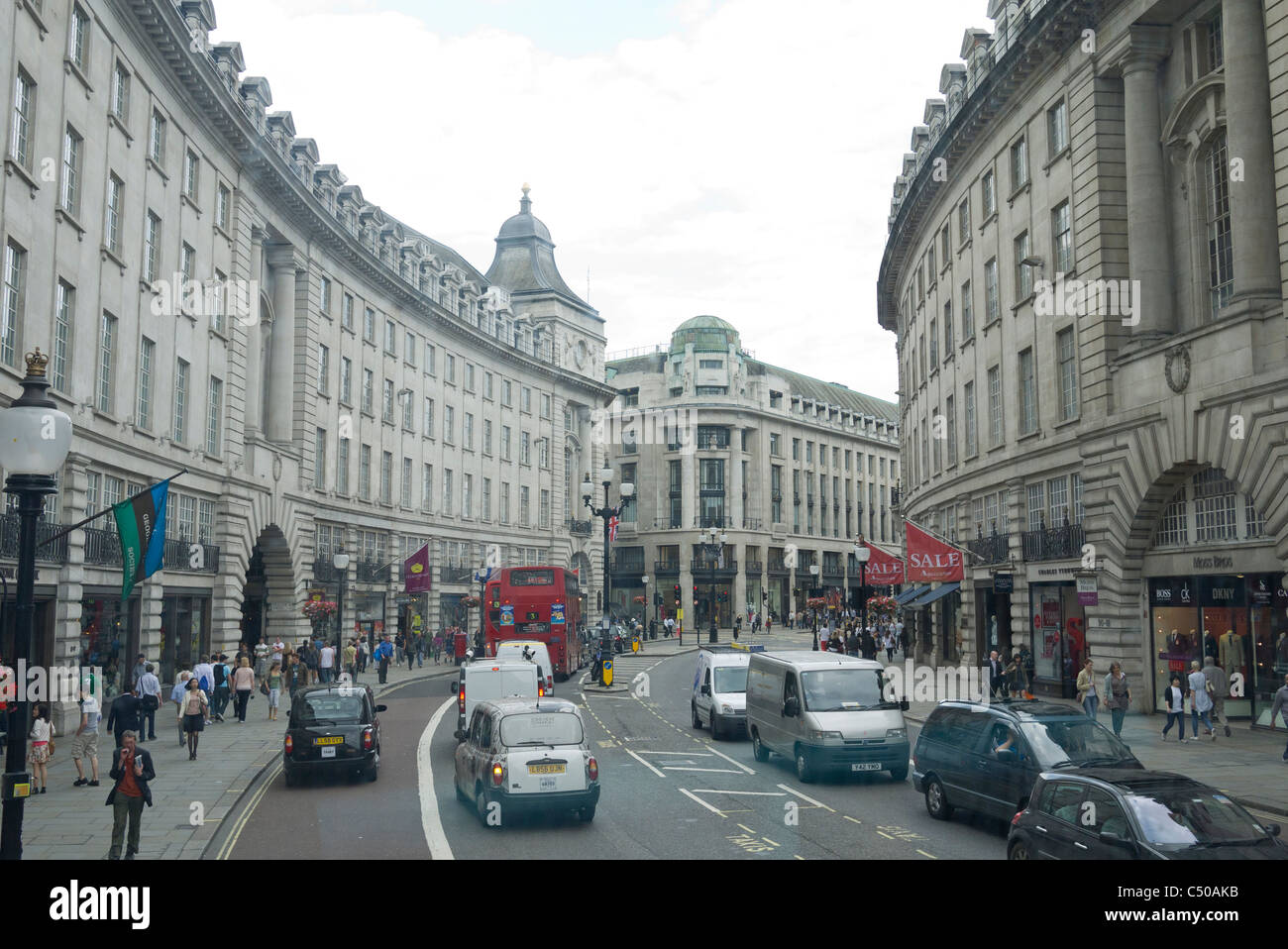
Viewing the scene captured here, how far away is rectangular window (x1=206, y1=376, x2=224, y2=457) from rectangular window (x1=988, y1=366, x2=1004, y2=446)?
85.3 ft

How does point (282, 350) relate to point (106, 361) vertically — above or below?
above

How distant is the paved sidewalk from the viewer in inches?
557

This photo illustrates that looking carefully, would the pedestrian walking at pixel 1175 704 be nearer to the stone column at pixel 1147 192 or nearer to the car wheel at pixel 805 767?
the car wheel at pixel 805 767

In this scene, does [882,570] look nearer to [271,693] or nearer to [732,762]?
[732,762]

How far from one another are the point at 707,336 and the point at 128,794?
309 ft

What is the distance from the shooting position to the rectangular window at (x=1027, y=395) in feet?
111

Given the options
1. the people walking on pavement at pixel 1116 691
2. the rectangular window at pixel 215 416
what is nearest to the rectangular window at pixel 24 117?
the rectangular window at pixel 215 416

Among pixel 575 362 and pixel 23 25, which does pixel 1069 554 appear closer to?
pixel 23 25

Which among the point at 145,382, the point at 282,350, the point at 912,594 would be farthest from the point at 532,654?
the point at 912,594

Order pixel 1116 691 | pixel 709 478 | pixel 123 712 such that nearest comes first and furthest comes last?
pixel 123 712
pixel 1116 691
pixel 709 478

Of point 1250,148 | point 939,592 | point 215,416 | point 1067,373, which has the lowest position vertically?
point 939,592

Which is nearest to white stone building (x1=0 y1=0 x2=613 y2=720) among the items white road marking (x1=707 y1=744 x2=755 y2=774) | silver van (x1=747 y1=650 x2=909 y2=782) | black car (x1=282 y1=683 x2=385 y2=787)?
black car (x1=282 y1=683 x2=385 y2=787)

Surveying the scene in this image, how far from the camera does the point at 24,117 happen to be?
2400cm

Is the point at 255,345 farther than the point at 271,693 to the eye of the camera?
Yes
